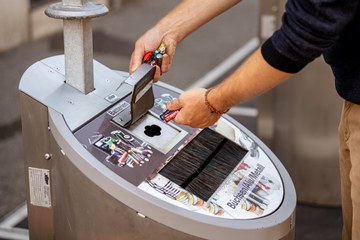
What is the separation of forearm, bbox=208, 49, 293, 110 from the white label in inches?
21.4

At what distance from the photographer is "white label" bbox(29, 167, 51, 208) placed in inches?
76.9

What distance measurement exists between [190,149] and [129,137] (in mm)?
179

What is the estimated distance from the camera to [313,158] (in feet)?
10.4

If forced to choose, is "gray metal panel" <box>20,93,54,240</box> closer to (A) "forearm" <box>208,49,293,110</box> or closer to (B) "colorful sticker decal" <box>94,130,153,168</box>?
(B) "colorful sticker decal" <box>94,130,153,168</box>

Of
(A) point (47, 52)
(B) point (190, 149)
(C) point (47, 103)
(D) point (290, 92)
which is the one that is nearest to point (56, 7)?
(C) point (47, 103)

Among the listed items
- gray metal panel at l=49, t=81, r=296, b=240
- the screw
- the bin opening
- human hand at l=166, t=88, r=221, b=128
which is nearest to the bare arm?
human hand at l=166, t=88, r=221, b=128

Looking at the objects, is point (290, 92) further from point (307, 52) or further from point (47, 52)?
point (47, 52)

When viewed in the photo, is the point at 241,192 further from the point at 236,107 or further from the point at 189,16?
the point at 236,107

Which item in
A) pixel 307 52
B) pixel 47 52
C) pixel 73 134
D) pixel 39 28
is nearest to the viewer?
pixel 307 52

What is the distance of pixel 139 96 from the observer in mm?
1859

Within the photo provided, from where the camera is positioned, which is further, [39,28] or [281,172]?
[39,28]

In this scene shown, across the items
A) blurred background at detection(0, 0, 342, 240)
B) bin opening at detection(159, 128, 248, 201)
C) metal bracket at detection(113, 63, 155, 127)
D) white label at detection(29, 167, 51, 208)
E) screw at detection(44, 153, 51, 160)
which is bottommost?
blurred background at detection(0, 0, 342, 240)

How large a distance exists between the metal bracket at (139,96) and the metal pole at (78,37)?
143mm

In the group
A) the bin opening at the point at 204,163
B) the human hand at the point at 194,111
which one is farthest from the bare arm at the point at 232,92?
the bin opening at the point at 204,163
